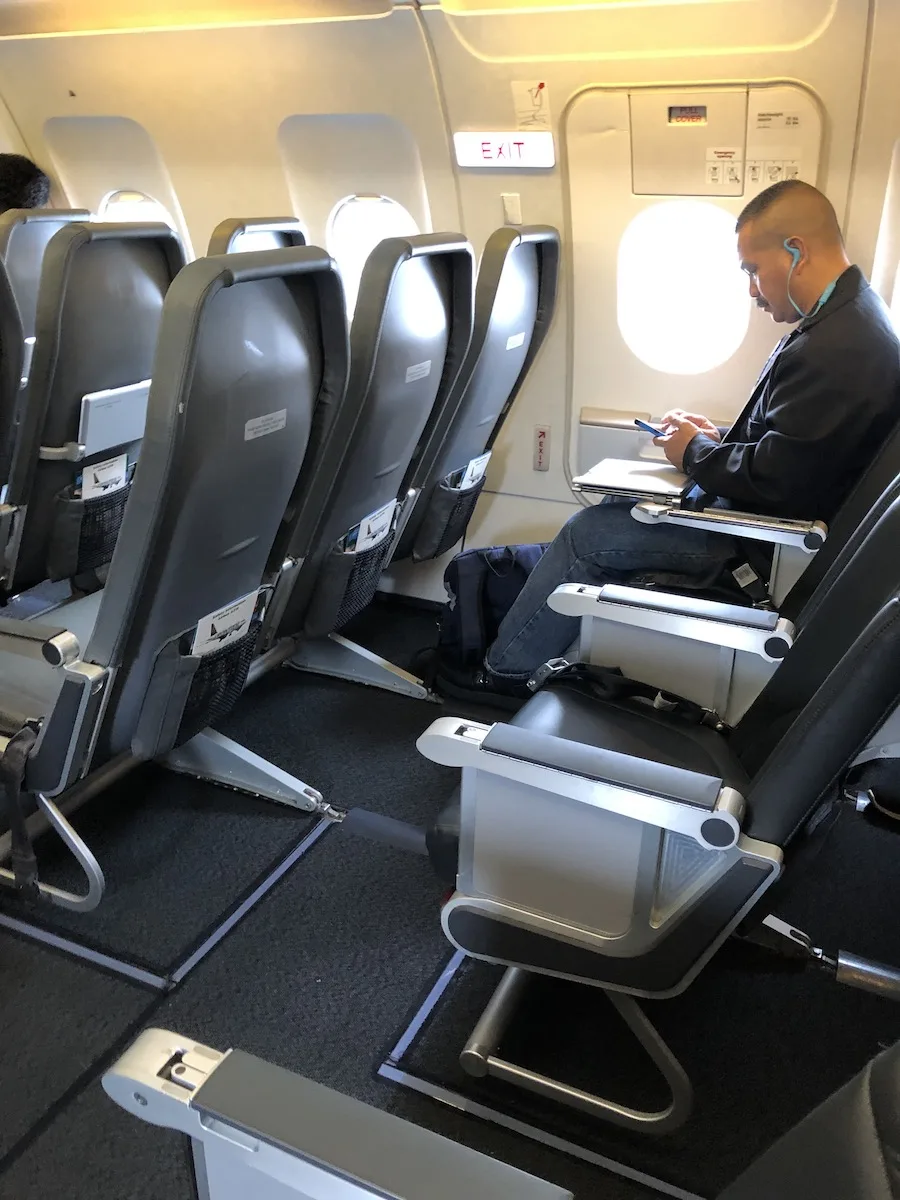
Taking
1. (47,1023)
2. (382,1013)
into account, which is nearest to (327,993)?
(382,1013)

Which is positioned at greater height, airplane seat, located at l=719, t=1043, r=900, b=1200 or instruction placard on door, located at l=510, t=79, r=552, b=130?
instruction placard on door, located at l=510, t=79, r=552, b=130

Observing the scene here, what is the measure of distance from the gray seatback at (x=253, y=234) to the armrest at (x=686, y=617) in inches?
44.8

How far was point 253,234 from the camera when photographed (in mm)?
2562

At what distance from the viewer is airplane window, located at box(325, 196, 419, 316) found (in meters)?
4.02

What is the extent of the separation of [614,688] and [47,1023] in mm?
1448

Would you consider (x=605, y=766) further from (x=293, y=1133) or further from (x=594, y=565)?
(x=594, y=565)

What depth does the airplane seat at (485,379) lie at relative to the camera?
3.11m

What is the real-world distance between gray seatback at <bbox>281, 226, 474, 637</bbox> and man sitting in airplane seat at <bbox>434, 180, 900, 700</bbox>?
579 millimetres

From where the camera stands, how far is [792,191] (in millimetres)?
2725

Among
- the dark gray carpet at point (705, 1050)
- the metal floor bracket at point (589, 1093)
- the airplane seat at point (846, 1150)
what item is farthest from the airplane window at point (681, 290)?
the airplane seat at point (846, 1150)

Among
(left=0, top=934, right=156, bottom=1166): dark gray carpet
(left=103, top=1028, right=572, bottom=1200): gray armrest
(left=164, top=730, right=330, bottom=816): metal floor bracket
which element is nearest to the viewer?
(left=103, top=1028, right=572, bottom=1200): gray armrest

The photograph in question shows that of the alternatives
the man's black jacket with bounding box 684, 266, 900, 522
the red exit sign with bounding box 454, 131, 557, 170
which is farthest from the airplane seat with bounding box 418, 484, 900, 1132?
the red exit sign with bounding box 454, 131, 557, 170

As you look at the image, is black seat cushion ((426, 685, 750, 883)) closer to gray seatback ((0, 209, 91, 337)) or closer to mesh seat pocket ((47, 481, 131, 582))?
mesh seat pocket ((47, 481, 131, 582))

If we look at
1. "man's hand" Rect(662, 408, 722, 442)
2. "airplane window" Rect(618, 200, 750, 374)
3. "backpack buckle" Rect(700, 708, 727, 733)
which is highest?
"airplane window" Rect(618, 200, 750, 374)
